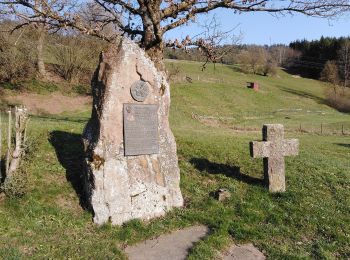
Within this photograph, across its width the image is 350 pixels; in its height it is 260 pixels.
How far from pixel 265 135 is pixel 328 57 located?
319 feet

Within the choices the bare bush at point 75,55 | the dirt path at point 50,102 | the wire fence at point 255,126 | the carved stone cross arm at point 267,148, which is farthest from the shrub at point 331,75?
the carved stone cross arm at point 267,148

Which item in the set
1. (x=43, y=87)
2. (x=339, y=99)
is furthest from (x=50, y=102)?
(x=339, y=99)

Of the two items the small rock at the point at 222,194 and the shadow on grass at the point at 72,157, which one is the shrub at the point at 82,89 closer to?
the shadow on grass at the point at 72,157

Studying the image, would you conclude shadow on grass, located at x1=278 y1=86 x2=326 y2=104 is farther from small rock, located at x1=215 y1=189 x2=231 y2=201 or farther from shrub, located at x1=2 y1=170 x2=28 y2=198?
shrub, located at x1=2 y1=170 x2=28 y2=198

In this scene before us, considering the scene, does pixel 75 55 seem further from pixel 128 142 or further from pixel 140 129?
pixel 128 142

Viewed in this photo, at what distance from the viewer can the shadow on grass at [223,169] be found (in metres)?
10.1

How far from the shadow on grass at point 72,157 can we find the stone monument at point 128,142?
1.55 feet

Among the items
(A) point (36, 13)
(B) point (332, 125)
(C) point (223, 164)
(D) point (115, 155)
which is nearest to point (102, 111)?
(D) point (115, 155)

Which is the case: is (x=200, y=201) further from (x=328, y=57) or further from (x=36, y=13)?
(x=328, y=57)

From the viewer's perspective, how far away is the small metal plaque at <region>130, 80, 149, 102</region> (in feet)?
26.9

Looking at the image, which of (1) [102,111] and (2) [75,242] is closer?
(2) [75,242]

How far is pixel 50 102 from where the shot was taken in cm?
3041

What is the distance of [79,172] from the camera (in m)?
9.50

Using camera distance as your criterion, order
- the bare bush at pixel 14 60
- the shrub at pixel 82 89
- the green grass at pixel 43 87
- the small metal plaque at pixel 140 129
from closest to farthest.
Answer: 1. the small metal plaque at pixel 140 129
2. the bare bush at pixel 14 60
3. the green grass at pixel 43 87
4. the shrub at pixel 82 89
